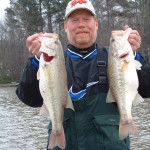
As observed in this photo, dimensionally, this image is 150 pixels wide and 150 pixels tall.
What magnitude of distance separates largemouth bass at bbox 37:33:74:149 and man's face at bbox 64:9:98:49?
481 mm

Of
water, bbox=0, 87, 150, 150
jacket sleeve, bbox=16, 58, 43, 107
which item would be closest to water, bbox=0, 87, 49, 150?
water, bbox=0, 87, 150, 150

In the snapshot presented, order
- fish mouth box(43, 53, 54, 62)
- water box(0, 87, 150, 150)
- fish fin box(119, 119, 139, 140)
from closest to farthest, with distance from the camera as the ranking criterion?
fish fin box(119, 119, 139, 140) → fish mouth box(43, 53, 54, 62) → water box(0, 87, 150, 150)

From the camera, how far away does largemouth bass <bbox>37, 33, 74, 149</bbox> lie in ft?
12.2

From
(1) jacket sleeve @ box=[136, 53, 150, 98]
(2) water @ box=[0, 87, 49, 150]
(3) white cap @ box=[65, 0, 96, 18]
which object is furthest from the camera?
(2) water @ box=[0, 87, 49, 150]

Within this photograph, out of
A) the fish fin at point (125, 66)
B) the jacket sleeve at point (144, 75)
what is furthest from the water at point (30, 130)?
the fish fin at point (125, 66)

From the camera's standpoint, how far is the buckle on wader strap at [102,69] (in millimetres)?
4023

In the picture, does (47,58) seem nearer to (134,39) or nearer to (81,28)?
Result: (81,28)

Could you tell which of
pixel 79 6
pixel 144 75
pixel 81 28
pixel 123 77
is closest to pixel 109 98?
pixel 123 77

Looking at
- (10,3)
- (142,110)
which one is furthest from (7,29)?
(142,110)

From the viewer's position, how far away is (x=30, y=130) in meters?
14.4

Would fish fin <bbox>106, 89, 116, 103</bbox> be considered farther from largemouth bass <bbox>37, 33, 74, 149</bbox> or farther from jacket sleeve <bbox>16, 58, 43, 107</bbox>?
jacket sleeve <bbox>16, 58, 43, 107</bbox>

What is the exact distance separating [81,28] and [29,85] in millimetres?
907

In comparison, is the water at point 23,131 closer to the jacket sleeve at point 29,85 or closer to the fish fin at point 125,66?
the jacket sleeve at point 29,85

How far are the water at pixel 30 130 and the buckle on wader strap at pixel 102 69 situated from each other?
6983mm
